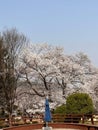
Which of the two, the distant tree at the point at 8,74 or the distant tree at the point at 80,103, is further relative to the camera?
the distant tree at the point at 8,74

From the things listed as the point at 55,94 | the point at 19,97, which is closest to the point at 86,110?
the point at 55,94

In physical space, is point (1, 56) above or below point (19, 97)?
above

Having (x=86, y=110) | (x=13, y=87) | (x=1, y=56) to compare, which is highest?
(x=1, y=56)

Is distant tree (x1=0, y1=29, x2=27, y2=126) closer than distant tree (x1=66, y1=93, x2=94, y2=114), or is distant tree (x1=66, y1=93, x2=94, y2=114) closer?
distant tree (x1=66, y1=93, x2=94, y2=114)

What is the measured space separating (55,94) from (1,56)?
8.54m

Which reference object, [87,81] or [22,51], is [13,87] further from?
[87,81]

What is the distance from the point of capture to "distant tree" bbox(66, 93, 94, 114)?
37.4m

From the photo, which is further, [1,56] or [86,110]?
[1,56]

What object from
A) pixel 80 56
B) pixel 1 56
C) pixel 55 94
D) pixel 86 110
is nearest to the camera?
pixel 86 110

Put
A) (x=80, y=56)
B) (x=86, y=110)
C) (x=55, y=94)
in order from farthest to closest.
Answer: (x=80, y=56) → (x=55, y=94) → (x=86, y=110)

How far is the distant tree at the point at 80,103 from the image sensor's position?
37438 millimetres

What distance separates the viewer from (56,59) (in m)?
49.4

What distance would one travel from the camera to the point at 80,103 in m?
37.5

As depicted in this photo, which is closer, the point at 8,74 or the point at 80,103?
the point at 80,103
